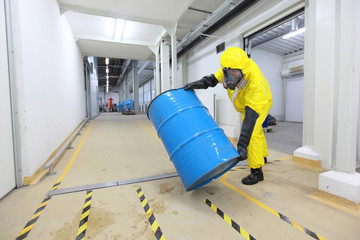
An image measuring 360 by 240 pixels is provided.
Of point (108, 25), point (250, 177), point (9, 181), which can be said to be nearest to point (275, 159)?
point (250, 177)

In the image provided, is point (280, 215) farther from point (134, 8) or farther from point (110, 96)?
point (110, 96)

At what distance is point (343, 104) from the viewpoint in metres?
1.77

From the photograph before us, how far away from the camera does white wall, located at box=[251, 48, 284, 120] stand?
9781mm

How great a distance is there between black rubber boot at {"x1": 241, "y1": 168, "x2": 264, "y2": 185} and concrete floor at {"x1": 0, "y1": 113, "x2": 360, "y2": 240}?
0.26ft

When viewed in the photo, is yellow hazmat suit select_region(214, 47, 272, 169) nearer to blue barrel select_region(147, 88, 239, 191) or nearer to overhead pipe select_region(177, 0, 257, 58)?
blue barrel select_region(147, 88, 239, 191)

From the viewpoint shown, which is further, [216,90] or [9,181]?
[216,90]

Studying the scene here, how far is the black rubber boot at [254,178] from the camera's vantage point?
2272 mm

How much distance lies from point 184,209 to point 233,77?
4.75 feet

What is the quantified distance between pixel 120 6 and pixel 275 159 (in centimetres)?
526

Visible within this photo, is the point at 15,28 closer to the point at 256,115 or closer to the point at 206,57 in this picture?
the point at 256,115

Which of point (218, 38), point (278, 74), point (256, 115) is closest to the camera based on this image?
point (256, 115)

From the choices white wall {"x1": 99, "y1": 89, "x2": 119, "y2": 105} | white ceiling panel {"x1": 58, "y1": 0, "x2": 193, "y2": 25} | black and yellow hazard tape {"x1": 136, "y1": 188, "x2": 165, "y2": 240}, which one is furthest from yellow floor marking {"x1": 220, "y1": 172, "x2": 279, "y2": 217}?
white wall {"x1": 99, "y1": 89, "x2": 119, "y2": 105}

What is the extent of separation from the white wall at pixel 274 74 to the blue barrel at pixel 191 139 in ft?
30.0

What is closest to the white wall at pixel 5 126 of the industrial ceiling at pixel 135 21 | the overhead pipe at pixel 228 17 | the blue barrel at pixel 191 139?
the blue barrel at pixel 191 139
